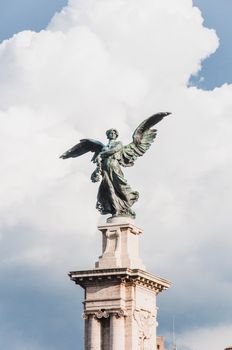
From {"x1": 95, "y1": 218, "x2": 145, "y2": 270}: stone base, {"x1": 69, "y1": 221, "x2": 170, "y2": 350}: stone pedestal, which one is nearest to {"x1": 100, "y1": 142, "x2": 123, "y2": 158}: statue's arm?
{"x1": 95, "y1": 218, "x2": 145, "y2": 270}: stone base

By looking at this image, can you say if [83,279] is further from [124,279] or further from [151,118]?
[151,118]

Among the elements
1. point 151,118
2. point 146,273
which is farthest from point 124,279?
point 151,118

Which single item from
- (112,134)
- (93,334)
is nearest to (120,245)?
(93,334)

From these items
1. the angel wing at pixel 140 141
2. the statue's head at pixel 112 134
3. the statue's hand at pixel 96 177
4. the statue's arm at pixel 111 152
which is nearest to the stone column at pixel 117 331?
the statue's hand at pixel 96 177

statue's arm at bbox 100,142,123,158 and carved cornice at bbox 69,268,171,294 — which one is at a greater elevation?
statue's arm at bbox 100,142,123,158

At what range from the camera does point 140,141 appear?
51.1 m

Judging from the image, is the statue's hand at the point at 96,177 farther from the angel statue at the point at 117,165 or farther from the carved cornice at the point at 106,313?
the carved cornice at the point at 106,313

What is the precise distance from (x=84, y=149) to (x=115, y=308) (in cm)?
798

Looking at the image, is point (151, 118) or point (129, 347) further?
point (151, 118)

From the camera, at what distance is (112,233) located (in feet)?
163

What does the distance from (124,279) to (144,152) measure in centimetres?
616

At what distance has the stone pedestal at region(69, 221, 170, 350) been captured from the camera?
158ft

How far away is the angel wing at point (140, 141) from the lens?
50.8m

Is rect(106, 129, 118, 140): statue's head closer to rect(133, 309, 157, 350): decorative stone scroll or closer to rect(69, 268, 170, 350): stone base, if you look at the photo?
rect(69, 268, 170, 350): stone base
